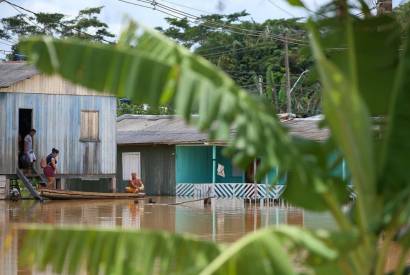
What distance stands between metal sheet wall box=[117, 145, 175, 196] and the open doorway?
7.37m

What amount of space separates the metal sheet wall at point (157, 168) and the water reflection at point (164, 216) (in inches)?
339

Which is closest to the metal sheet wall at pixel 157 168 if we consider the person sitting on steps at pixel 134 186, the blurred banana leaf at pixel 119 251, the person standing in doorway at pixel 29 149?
the person sitting on steps at pixel 134 186

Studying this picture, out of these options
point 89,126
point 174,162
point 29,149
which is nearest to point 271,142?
point 29,149

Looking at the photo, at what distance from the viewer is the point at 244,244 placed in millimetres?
3695

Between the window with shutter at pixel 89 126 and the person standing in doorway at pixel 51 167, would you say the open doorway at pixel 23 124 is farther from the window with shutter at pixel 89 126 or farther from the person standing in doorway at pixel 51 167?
the window with shutter at pixel 89 126

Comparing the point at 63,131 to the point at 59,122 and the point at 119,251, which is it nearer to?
the point at 59,122

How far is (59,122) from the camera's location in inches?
1217

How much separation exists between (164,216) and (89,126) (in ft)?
32.7

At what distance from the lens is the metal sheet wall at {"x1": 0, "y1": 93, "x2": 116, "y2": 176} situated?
97.5 feet

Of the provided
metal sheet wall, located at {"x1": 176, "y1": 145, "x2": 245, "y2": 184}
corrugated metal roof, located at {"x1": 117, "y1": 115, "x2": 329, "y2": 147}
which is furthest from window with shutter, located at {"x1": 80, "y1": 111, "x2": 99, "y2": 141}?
metal sheet wall, located at {"x1": 176, "y1": 145, "x2": 245, "y2": 184}

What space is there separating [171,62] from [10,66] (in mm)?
29624

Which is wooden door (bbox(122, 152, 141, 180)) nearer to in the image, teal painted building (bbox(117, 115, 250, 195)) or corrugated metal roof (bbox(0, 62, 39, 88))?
teal painted building (bbox(117, 115, 250, 195))

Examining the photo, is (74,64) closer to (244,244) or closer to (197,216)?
(244,244)

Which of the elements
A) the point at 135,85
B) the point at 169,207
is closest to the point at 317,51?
the point at 135,85
